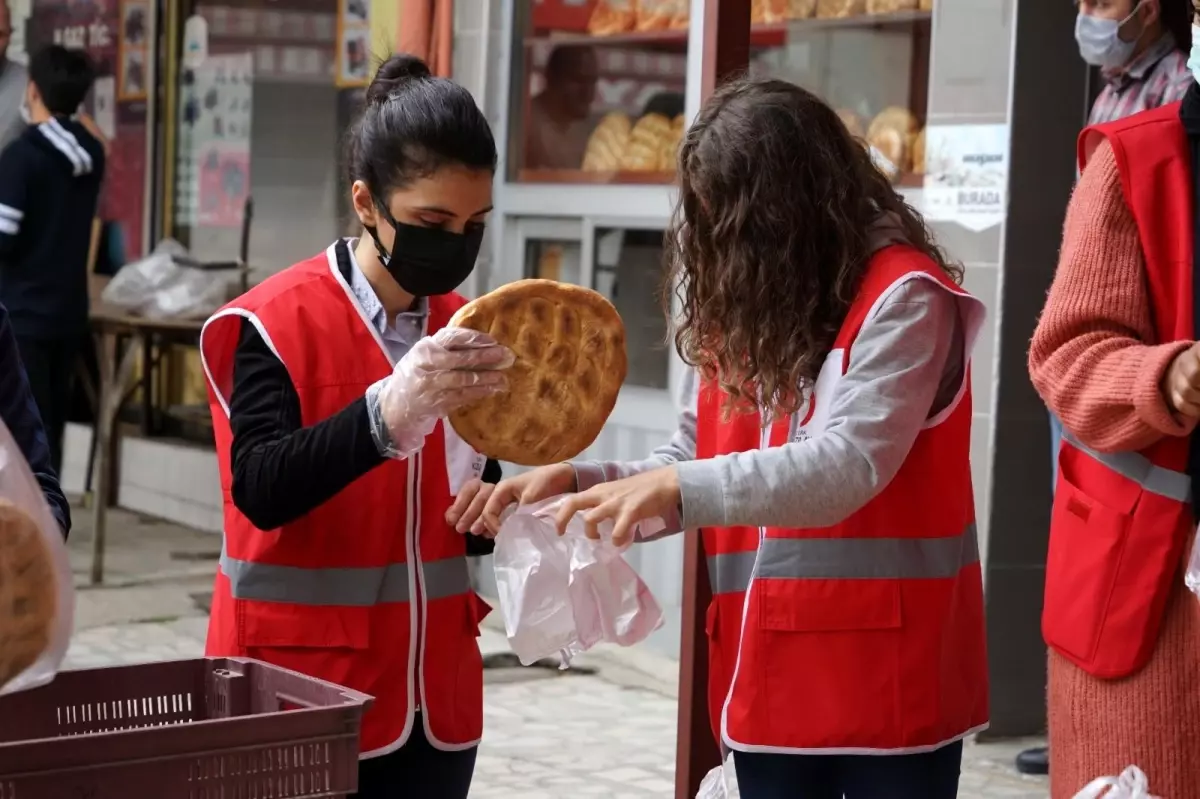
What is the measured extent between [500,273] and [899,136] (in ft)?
6.93

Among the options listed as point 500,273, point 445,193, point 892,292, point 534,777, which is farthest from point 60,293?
point 892,292

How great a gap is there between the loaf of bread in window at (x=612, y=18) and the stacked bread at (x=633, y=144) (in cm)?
33

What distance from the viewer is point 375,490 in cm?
282

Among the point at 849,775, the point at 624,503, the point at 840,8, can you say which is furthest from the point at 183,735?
the point at 840,8

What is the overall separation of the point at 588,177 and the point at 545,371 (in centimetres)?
440

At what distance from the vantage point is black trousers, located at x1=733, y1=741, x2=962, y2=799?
2742 mm

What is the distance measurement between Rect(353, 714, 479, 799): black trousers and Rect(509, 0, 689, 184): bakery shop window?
4160 mm

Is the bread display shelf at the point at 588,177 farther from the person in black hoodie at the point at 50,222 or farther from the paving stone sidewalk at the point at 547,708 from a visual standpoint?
the person in black hoodie at the point at 50,222

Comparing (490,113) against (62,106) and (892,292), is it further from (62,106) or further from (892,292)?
(892,292)

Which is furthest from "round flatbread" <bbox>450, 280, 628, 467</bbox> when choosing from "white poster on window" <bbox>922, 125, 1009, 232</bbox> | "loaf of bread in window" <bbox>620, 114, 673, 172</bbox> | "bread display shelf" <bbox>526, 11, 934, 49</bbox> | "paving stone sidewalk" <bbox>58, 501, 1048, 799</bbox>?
"loaf of bread in window" <bbox>620, 114, 673, 172</bbox>

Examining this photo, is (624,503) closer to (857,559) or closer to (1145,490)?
(857,559)

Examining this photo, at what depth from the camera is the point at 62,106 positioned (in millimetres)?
8047

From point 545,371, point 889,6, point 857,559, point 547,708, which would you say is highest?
point 889,6

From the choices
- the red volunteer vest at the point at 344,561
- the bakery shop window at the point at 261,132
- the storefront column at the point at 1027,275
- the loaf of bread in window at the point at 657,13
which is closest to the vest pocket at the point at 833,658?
the red volunteer vest at the point at 344,561
